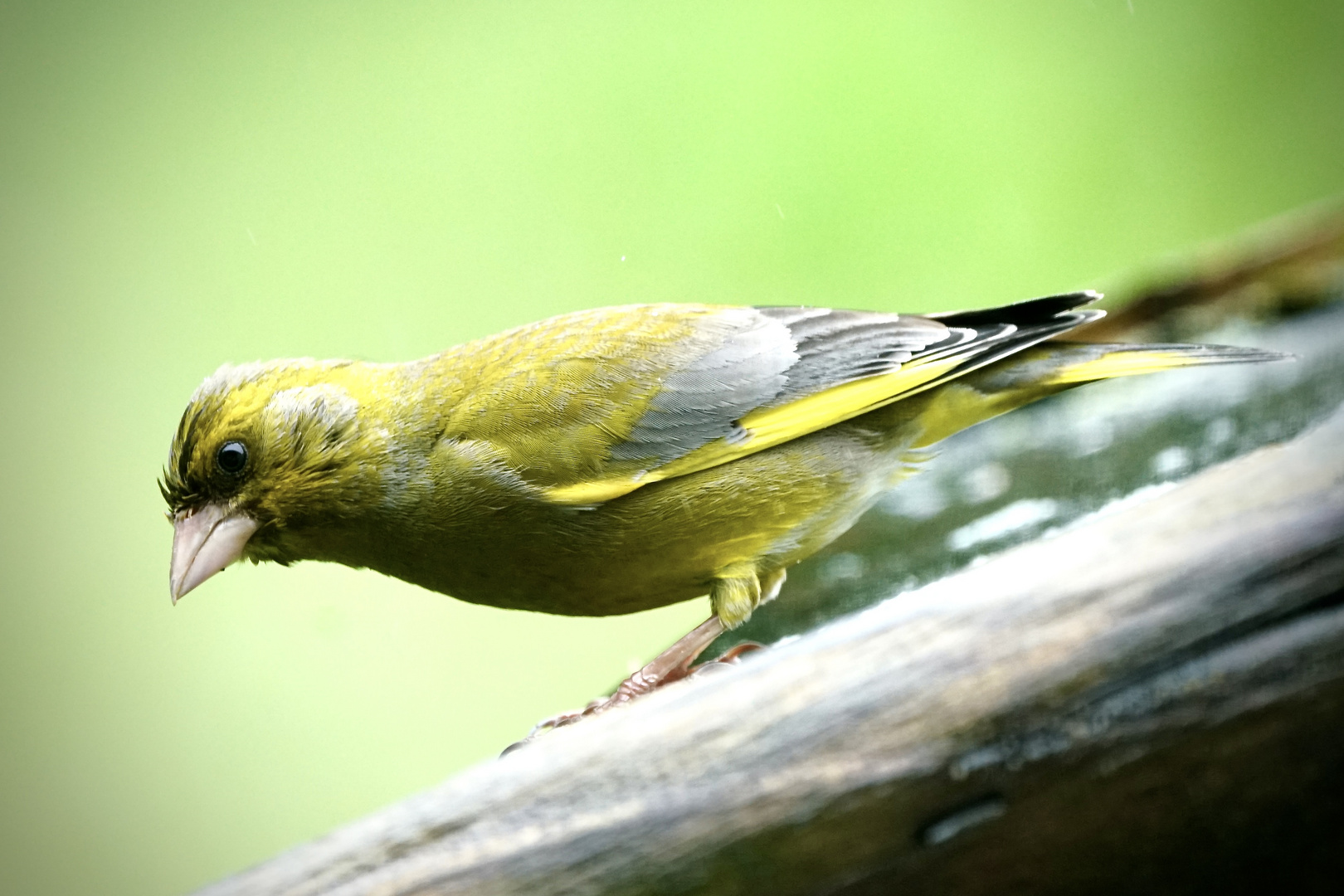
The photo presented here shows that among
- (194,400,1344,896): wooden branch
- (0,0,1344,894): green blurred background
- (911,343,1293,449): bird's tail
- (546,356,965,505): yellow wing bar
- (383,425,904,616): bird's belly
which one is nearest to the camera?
(194,400,1344,896): wooden branch

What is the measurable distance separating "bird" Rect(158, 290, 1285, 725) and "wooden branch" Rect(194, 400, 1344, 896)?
0.86 metres

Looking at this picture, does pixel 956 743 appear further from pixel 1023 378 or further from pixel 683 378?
pixel 1023 378

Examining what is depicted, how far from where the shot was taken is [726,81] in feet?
13.0

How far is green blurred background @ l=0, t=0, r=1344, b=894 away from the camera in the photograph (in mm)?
2967

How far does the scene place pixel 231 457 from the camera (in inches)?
83.3

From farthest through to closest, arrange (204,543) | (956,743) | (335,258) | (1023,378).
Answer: (335,258), (1023,378), (204,543), (956,743)

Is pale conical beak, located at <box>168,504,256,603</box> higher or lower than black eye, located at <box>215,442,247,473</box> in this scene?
lower

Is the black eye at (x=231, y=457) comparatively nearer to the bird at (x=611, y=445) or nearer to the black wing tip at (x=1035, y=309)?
the bird at (x=611, y=445)

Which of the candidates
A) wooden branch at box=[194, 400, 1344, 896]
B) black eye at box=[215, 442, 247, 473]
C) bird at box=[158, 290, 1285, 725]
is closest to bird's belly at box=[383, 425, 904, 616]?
bird at box=[158, 290, 1285, 725]

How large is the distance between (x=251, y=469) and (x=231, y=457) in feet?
0.14

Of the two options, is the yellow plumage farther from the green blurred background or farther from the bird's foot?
the green blurred background

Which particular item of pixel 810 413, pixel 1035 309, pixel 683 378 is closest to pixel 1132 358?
pixel 1035 309

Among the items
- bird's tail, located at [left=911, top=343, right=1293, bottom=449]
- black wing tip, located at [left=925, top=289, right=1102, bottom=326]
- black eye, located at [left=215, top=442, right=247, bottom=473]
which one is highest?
black eye, located at [left=215, top=442, right=247, bottom=473]

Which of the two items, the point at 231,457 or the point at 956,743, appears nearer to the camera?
the point at 956,743
